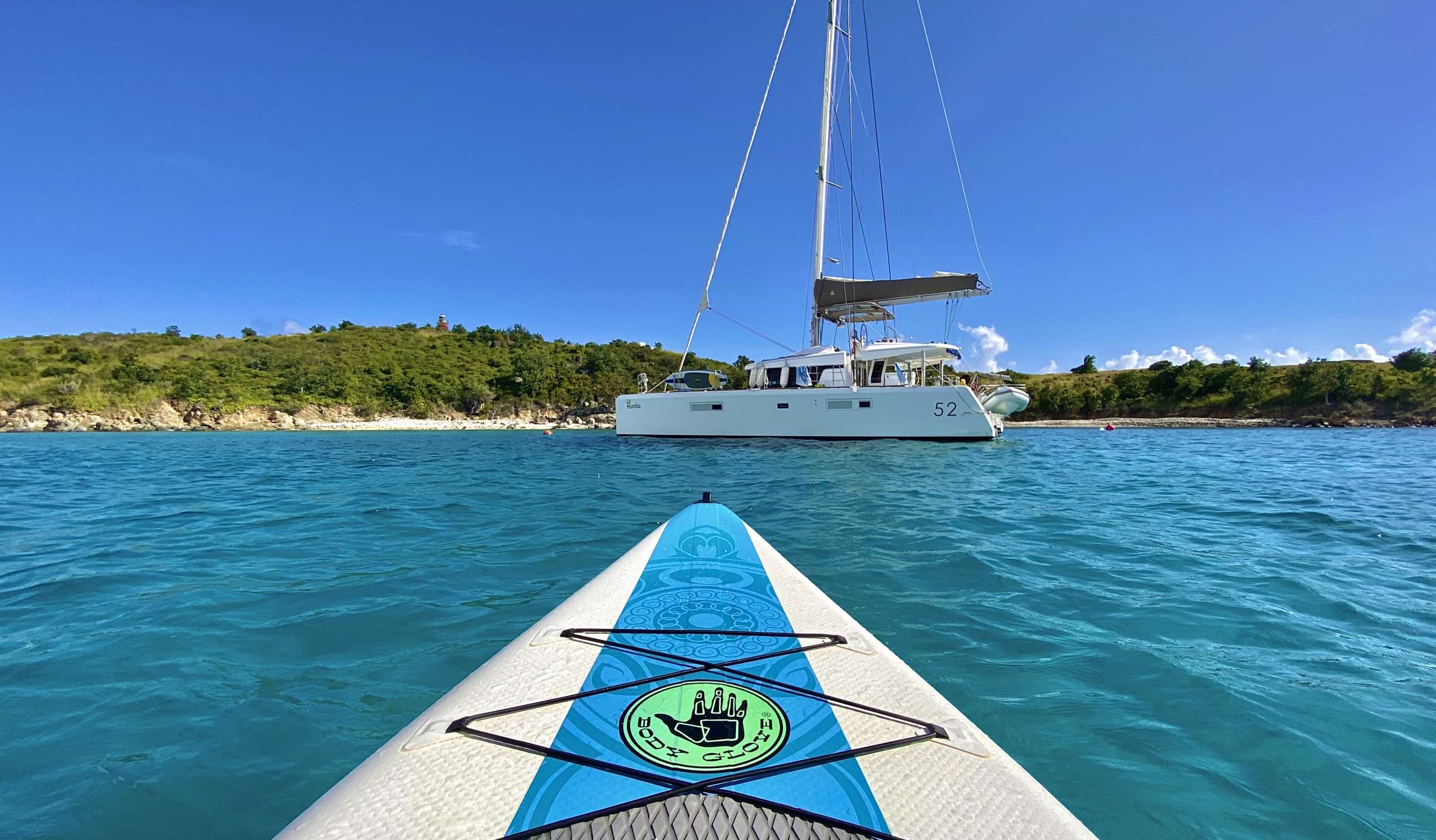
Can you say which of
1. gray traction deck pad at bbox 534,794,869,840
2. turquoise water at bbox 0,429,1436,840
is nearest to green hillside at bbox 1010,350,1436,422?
turquoise water at bbox 0,429,1436,840

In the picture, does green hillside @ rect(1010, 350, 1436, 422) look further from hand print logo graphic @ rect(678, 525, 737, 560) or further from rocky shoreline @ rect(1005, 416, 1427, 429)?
hand print logo graphic @ rect(678, 525, 737, 560)

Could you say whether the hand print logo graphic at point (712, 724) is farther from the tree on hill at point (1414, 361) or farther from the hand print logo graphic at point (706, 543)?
the tree on hill at point (1414, 361)

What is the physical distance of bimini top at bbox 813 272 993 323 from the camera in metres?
16.9

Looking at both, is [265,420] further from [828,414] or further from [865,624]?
[865,624]

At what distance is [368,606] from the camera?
334 centimetres

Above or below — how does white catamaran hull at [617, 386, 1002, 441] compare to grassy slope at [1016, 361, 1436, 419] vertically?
below

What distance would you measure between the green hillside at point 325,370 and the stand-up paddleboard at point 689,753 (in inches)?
1504

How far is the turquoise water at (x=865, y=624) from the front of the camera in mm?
1774

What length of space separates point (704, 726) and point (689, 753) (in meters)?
0.15

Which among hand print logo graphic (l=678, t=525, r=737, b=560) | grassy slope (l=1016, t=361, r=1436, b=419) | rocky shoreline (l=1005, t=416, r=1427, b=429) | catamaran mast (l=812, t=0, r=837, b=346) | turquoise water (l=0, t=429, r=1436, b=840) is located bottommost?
turquoise water (l=0, t=429, r=1436, b=840)

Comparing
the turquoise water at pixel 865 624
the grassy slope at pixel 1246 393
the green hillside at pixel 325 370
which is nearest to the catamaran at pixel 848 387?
the turquoise water at pixel 865 624

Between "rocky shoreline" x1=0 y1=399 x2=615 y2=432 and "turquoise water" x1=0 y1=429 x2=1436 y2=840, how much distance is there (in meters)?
37.3

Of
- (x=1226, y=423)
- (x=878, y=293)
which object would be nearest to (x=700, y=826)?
(x=878, y=293)

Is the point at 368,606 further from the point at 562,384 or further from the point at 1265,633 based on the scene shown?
the point at 562,384
